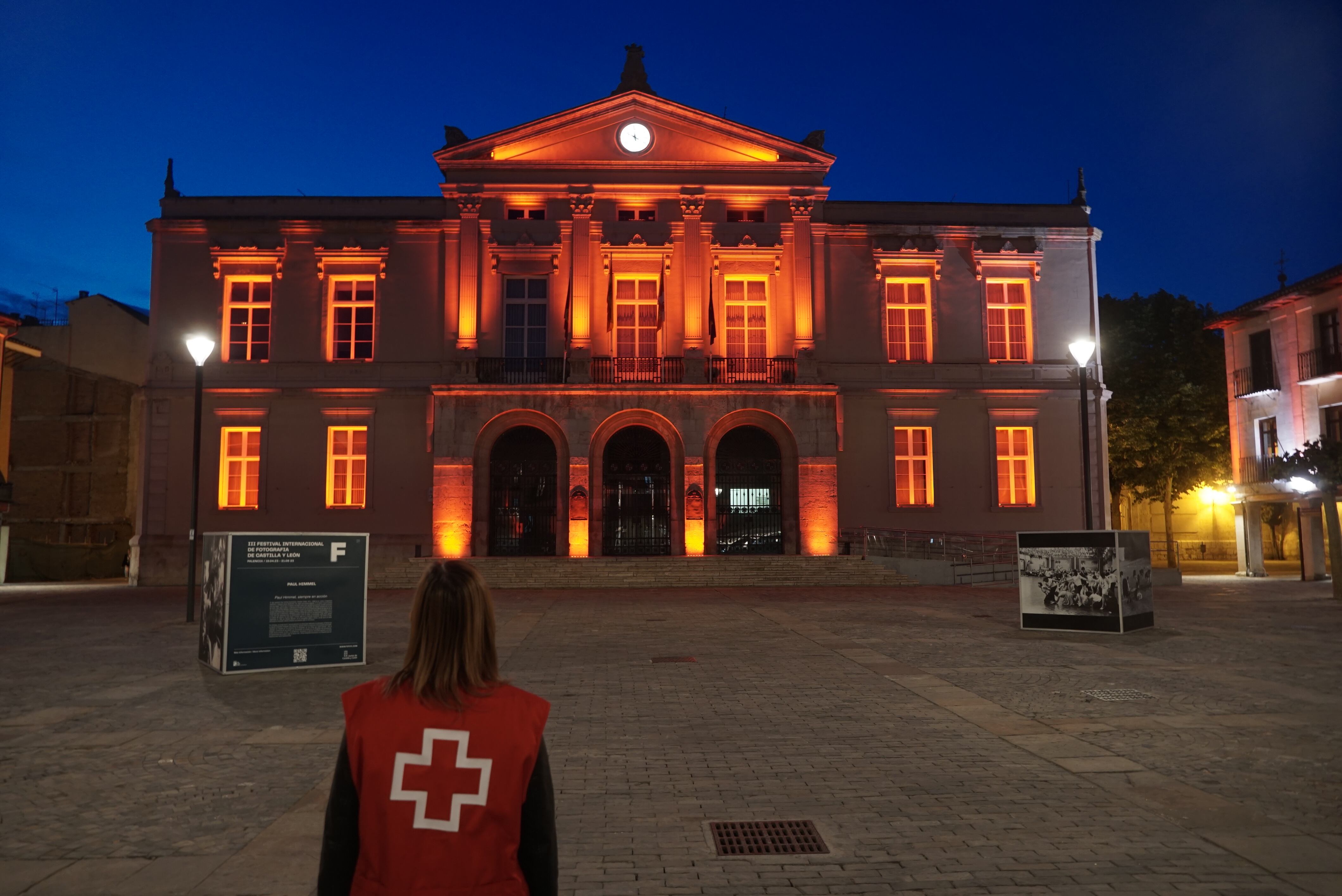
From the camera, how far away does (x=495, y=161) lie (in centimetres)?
3378

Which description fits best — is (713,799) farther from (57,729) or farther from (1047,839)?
(57,729)

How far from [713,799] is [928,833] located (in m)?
1.39

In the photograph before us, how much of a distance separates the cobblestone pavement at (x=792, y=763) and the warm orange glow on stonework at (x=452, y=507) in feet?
55.0

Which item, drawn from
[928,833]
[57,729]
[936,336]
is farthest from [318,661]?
[936,336]

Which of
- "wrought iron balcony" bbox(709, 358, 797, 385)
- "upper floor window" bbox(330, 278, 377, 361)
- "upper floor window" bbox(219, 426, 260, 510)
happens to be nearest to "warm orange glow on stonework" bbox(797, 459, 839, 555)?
"wrought iron balcony" bbox(709, 358, 797, 385)

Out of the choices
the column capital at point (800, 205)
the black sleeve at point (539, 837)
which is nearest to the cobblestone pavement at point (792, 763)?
the black sleeve at point (539, 837)

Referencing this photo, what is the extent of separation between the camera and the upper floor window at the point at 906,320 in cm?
3469

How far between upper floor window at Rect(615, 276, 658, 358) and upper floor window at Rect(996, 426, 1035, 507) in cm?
1244

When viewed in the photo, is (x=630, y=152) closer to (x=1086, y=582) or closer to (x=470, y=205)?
(x=470, y=205)

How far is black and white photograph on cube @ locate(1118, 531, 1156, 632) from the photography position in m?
15.3

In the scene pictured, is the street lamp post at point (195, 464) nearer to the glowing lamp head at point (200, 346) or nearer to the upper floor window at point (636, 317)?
the glowing lamp head at point (200, 346)

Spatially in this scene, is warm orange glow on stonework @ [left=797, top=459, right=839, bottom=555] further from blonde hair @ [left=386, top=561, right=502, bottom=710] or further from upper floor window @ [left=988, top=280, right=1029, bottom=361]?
blonde hair @ [left=386, top=561, right=502, bottom=710]

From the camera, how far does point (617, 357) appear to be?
110ft

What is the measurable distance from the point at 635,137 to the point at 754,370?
29.8 ft
